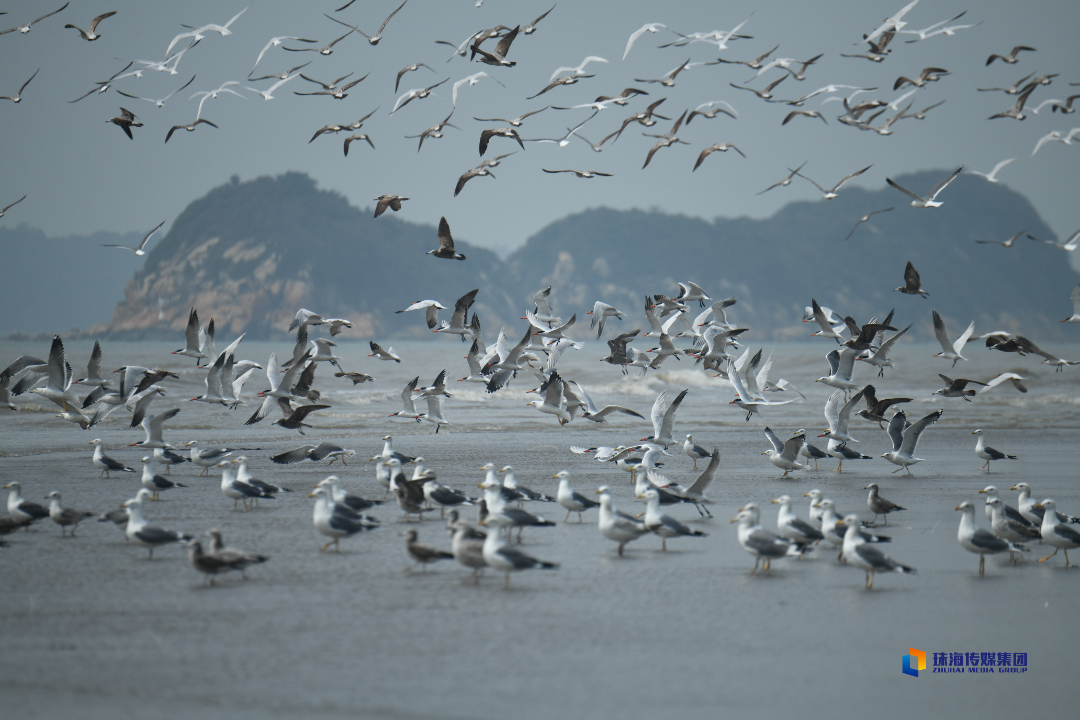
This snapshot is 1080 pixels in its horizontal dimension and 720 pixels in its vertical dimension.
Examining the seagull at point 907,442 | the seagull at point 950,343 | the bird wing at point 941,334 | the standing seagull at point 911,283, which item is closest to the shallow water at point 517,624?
the seagull at point 907,442

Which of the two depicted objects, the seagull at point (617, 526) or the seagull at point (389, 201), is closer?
the seagull at point (617, 526)

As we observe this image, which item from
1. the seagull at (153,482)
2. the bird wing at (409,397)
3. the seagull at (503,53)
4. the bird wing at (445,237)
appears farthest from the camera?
the bird wing at (409,397)

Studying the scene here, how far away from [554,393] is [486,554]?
926cm

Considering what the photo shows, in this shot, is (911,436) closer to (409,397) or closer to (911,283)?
(911,283)

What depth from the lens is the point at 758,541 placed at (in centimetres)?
915

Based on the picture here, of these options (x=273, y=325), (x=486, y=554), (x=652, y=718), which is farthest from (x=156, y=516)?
(x=273, y=325)

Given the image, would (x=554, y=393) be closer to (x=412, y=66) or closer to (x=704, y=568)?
(x=412, y=66)

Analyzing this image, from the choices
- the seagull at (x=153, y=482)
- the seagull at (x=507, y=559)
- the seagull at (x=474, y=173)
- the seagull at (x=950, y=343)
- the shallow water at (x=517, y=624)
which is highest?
the seagull at (x=474, y=173)

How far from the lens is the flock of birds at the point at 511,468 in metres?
9.37

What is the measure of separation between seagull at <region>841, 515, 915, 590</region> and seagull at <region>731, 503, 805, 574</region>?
61 cm

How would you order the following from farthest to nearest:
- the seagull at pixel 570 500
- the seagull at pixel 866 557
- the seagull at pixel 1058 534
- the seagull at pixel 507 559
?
the seagull at pixel 570 500
the seagull at pixel 1058 534
the seagull at pixel 866 557
the seagull at pixel 507 559

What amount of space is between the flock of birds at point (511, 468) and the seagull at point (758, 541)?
0.6 inches

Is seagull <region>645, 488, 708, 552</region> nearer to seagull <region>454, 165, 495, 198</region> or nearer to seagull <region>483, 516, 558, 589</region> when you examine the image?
seagull <region>483, 516, 558, 589</region>

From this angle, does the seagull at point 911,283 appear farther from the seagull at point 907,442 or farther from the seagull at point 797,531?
the seagull at point 797,531
